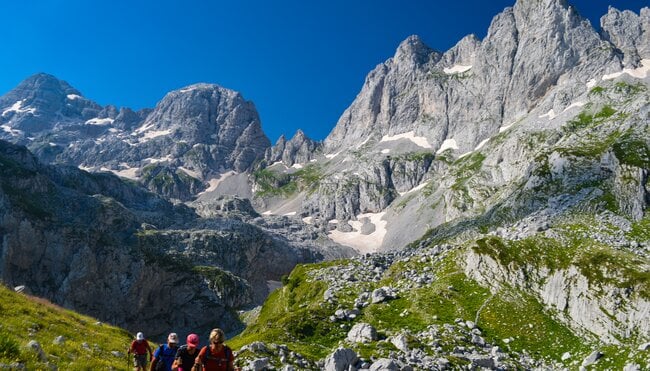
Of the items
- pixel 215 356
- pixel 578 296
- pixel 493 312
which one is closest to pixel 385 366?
pixel 215 356

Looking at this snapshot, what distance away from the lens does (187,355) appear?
47.2 ft

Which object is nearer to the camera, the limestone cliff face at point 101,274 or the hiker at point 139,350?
the hiker at point 139,350

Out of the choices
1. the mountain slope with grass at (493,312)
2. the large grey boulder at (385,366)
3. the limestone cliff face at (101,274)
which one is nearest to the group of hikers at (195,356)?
the mountain slope with grass at (493,312)

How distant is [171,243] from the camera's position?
186 m

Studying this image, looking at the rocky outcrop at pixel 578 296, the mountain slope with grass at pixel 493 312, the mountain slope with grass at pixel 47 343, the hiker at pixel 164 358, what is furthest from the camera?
the rocky outcrop at pixel 578 296

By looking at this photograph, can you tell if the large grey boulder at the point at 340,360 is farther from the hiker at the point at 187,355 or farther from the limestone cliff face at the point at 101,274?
the limestone cliff face at the point at 101,274

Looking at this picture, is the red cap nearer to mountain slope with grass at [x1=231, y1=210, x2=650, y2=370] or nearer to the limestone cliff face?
mountain slope with grass at [x1=231, y1=210, x2=650, y2=370]

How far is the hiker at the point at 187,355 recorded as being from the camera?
46.1ft

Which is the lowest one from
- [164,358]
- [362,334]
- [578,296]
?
[362,334]

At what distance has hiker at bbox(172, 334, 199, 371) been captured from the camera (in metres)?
14.0

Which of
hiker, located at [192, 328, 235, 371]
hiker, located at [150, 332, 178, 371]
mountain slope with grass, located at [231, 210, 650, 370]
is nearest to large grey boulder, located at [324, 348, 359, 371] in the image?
mountain slope with grass, located at [231, 210, 650, 370]

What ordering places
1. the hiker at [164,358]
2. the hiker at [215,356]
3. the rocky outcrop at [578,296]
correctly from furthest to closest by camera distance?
the rocky outcrop at [578,296], the hiker at [164,358], the hiker at [215,356]

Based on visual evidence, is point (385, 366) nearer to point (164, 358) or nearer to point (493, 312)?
point (164, 358)

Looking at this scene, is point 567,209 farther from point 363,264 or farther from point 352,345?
point 352,345
